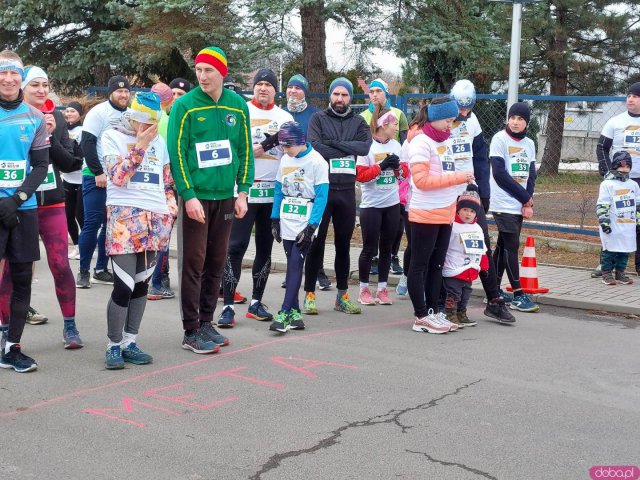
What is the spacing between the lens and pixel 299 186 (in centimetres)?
713

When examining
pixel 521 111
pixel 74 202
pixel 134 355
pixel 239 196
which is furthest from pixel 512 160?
pixel 74 202

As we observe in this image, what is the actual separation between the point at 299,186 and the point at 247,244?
83 cm

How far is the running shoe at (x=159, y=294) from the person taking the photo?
8547 millimetres

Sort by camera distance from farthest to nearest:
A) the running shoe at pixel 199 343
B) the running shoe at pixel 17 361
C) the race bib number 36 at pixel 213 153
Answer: the running shoe at pixel 199 343
the race bib number 36 at pixel 213 153
the running shoe at pixel 17 361

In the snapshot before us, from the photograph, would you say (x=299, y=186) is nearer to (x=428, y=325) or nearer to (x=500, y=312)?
(x=428, y=325)

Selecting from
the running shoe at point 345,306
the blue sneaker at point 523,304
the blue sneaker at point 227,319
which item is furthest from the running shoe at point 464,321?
the blue sneaker at point 227,319

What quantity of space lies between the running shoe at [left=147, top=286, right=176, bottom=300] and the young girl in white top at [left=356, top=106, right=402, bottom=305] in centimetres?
194

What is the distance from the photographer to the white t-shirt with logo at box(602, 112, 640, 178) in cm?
977

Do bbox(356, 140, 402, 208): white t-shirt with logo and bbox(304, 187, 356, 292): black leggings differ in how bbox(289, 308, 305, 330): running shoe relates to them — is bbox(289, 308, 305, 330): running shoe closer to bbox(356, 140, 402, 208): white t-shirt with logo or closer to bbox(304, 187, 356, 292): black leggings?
bbox(304, 187, 356, 292): black leggings

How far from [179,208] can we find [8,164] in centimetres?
124

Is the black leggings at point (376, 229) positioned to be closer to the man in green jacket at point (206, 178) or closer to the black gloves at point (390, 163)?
the black gloves at point (390, 163)

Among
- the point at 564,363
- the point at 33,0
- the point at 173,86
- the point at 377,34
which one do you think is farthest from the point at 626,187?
the point at 33,0

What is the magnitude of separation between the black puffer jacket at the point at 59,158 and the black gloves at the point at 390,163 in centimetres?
296


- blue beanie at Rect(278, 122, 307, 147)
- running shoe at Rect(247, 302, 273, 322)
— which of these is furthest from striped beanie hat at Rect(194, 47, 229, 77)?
running shoe at Rect(247, 302, 273, 322)
